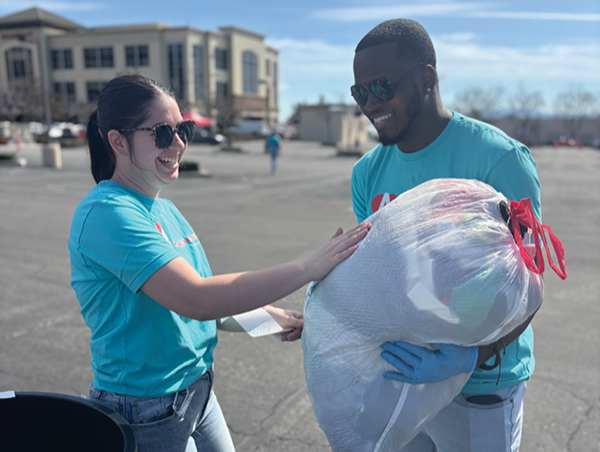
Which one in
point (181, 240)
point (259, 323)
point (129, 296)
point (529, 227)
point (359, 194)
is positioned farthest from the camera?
point (359, 194)

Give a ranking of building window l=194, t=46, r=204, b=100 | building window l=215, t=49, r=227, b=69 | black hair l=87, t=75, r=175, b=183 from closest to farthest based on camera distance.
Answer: black hair l=87, t=75, r=175, b=183 → building window l=194, t=46, r=204, b=100 → building window l=215, t=49, r=227, b=69

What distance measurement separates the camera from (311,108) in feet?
193

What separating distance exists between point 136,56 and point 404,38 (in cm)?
6830

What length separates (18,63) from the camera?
66375 millimetres

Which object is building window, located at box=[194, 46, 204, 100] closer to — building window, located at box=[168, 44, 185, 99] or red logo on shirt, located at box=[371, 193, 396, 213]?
building window, located at box=[168, 44, 185, 99]

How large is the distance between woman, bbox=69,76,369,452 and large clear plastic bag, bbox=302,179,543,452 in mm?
124

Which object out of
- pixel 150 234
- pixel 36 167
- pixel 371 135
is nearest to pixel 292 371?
pixel 150 234

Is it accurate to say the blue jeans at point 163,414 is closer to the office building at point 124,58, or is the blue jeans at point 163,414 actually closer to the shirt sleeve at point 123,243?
the shirt sleeve at point 123,243

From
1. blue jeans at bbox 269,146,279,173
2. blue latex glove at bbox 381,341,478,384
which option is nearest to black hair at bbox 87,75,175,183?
blue latex glove at bbox 381,341,478,384

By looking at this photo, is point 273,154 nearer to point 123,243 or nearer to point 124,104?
point 124,104

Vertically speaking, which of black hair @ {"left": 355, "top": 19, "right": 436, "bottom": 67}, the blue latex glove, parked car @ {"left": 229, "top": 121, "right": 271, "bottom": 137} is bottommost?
parked car @ {"left": 229, "top": 121, "right": 271, "bottom": 137}

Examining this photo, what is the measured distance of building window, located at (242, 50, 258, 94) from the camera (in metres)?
69.7

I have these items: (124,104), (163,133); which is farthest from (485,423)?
(124,104)

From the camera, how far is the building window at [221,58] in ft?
216
